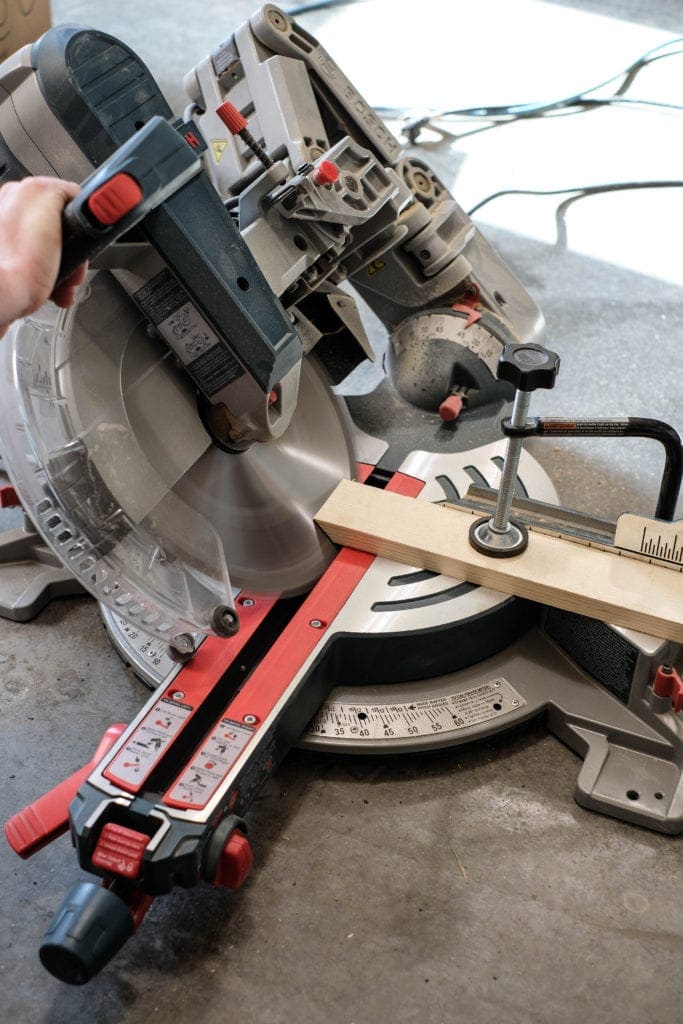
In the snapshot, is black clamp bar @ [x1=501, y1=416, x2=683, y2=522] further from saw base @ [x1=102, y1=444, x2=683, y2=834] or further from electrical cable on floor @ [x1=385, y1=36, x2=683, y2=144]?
electrical cable on floor @ [x1=385, y1=36, x2=683, y2=144]

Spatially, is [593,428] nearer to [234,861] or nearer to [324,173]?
[324,173]

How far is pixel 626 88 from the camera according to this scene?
421cm

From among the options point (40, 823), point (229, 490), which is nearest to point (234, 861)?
point (40, 823)

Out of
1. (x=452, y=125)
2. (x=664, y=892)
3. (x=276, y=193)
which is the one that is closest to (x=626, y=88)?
(x=452, y=125)

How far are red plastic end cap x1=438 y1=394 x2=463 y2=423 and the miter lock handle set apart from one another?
1.07 m

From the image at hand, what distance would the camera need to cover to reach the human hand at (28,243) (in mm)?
1198

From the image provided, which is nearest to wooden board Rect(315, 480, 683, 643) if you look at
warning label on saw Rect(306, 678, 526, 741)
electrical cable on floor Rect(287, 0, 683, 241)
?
warning label on saw Rect(306, 678, 526, 741)

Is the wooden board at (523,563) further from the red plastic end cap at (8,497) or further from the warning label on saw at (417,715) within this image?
the red plastic end cap at (8,497)

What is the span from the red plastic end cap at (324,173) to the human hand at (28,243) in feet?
2.33

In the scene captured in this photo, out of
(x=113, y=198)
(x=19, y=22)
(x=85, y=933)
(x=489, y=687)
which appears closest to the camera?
(x=113, y=198)

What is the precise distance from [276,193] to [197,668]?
789mm

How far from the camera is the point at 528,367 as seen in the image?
5.44 feet

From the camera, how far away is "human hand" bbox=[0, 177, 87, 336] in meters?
1.20

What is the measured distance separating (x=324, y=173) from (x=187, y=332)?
1.38 ft
